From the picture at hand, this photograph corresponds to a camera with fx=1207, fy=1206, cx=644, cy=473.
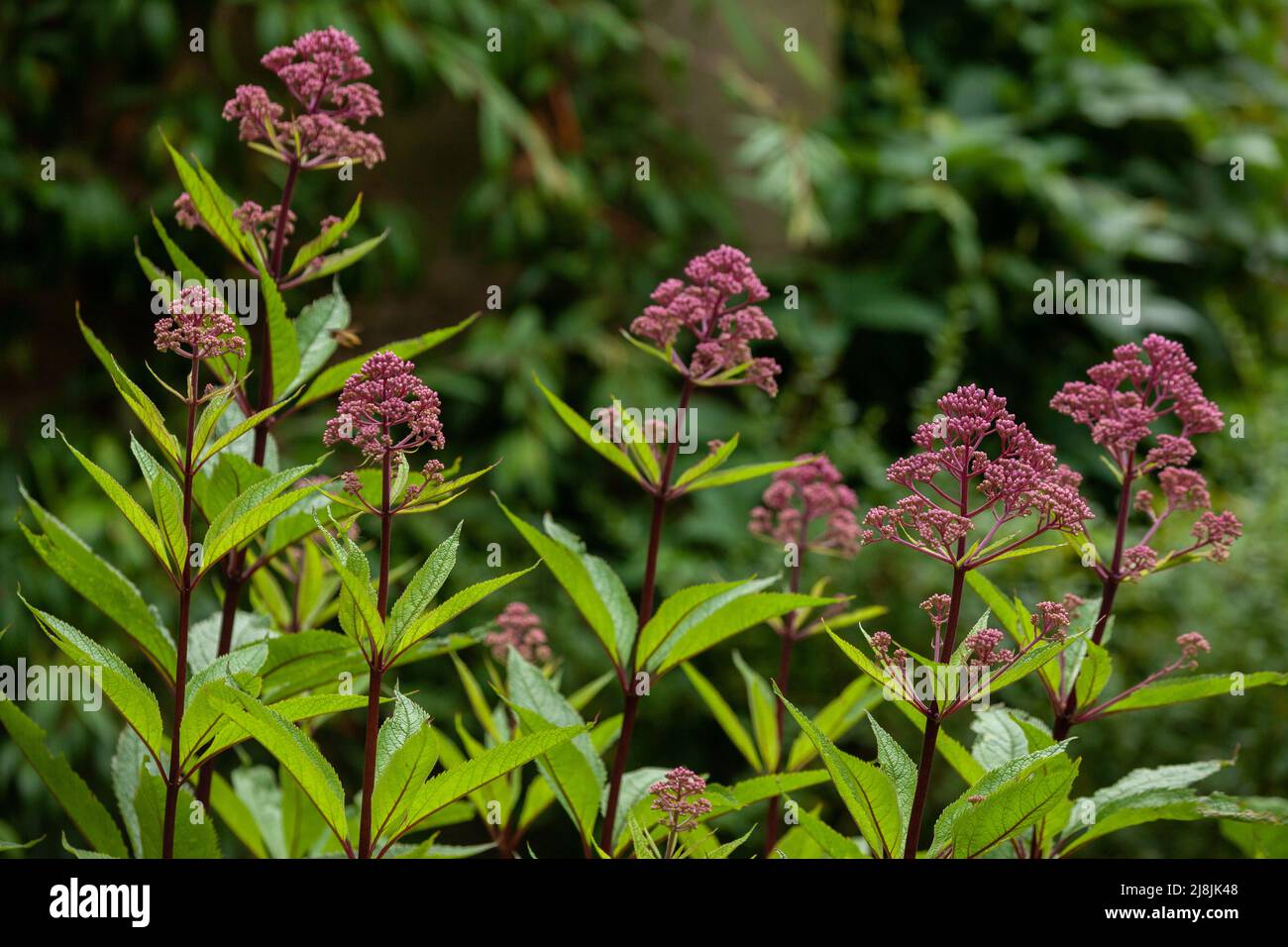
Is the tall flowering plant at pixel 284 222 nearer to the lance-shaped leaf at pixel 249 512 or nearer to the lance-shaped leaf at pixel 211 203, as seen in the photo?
the lance-shaped leaf at pixel 211 203

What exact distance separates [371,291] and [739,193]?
100 cm

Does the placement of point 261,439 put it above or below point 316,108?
below

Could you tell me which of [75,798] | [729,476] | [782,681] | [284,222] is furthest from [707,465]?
[75,798]

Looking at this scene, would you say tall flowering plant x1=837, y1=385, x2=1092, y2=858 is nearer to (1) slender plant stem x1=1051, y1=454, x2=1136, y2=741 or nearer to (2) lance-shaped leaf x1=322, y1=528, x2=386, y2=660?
(1) slender plant stem x1=1051, y1=454, x2=1136, y2=741

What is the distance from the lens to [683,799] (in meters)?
0.57

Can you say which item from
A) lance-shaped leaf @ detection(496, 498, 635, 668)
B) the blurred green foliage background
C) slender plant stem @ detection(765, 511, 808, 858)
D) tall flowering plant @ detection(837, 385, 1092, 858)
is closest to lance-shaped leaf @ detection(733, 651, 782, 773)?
slender plant stem @ detection(765, 511, 808, 858)

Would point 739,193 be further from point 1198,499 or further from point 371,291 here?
point 1198,499

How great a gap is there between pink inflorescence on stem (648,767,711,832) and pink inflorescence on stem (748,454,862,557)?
229 mm

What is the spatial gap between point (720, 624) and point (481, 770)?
0.17 metres

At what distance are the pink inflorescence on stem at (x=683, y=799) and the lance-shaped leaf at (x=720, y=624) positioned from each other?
73 millimetres

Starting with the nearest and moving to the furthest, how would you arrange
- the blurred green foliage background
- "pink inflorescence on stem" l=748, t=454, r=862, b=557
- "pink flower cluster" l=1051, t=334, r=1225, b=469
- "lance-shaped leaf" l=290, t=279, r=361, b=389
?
"pink flower cluster" l=1051, t=334, r=1225, b=469 → "lance-shaped leaf" l=290, t=279, r=361, b=389 → "pink inflorescence on stem" l=748, t=454, r=862, b=557 → the blurred green foliage background

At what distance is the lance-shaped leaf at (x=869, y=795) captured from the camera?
1.65 ft

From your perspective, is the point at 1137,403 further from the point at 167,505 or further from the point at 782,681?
the point at 167,505

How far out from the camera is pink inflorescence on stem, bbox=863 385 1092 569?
509 mm
